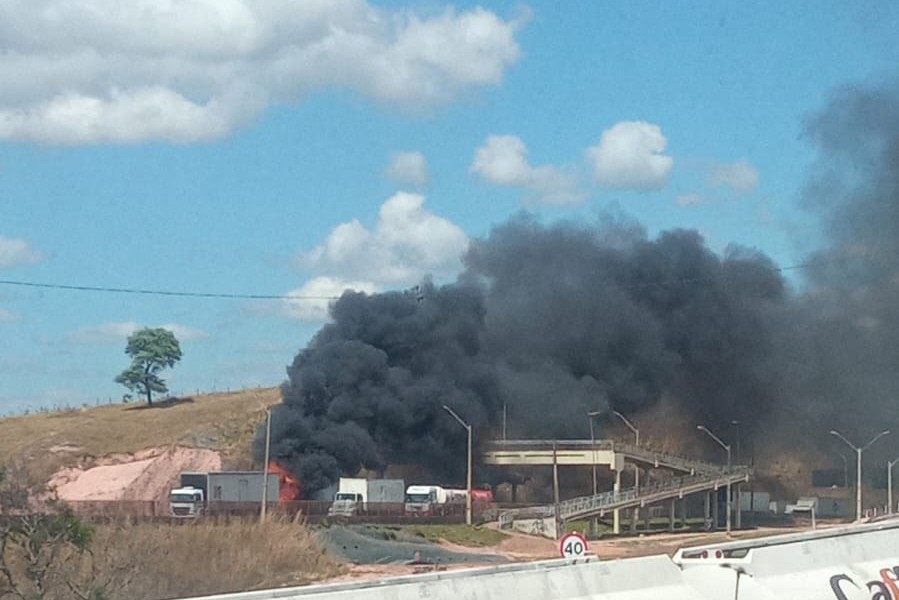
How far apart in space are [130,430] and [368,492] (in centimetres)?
4473

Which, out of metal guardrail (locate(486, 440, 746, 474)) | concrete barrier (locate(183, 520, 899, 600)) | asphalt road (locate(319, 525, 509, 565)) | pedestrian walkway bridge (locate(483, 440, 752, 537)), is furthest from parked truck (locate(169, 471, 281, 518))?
concrete barrier (locate(183, 520, 899, 600))

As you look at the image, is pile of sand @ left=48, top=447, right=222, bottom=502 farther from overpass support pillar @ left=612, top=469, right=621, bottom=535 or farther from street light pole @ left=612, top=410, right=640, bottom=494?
overpass support pillar @ left=612, top=469, right=621, bottom=535

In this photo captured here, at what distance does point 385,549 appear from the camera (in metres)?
63.1

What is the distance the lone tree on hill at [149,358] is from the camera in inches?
6334

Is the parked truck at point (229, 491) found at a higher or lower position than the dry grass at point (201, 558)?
higher

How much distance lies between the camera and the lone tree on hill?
6334 inches

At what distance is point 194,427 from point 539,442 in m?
39.3

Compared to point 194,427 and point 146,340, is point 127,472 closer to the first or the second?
point 194,427

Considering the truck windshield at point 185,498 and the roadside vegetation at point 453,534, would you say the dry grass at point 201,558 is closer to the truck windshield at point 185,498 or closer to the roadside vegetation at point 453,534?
the roadside vegetation at point 453,534

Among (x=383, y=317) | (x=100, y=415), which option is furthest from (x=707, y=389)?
(x=100, y=415)

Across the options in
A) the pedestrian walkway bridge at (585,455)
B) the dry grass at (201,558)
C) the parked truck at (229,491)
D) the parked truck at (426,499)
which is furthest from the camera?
the pedestrian walkway bridge at (585,455)

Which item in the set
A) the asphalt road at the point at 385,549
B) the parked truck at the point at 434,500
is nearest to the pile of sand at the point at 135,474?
the parked truck at the point at 434,500

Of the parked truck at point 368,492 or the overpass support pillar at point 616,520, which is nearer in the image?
the parked truck at point 368,492

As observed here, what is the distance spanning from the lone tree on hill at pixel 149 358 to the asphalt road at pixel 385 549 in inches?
3617
